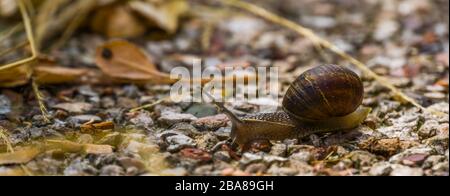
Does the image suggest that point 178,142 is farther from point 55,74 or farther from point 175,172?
point 55,74

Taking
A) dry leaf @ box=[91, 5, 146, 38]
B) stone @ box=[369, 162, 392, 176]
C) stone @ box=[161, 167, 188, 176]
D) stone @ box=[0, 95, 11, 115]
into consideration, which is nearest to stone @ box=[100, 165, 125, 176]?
stone @ box=[161, 167, 188, 176]

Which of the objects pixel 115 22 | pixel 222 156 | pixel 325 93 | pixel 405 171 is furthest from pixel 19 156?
pixel 115 22

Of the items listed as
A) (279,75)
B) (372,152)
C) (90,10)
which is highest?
(90,10)

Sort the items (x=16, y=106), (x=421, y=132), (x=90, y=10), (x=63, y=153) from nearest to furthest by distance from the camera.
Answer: (x=63, y=153), (x=421, y=132), (x=16, y=106), (x=90, y=10)

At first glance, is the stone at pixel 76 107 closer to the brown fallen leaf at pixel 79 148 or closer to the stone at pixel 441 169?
the brown fallen leaf at pixel 79 148

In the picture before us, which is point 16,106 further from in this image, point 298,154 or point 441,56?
point 441,56

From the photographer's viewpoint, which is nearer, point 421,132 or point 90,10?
point 421,132

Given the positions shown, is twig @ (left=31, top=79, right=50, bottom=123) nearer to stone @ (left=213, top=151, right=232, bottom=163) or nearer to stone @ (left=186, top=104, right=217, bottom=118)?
stone @ (left=186, top=104, right=217, bottom=118)

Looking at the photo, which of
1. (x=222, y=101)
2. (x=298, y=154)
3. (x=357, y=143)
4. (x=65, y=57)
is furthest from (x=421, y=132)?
(x=65, y=57)
